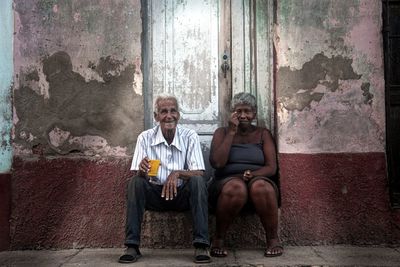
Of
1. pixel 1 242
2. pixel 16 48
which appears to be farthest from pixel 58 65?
pixel 1 242

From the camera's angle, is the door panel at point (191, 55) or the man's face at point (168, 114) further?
the door panel at point (191, 55)

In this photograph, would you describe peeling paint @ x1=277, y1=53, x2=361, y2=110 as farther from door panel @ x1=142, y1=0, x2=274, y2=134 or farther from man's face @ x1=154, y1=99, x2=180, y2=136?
man's face @ x1=154, y1=99, x2=180, y2=136

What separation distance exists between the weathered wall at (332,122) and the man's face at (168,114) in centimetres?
95

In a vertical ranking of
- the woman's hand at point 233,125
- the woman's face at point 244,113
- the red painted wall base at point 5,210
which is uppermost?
the woman's face at point 244,113

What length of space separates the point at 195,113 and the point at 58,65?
4.42ft

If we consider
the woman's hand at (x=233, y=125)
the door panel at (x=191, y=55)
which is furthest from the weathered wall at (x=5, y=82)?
the woman's hand at (x=233, y=125)

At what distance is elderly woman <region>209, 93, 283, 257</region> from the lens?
3.93 metres

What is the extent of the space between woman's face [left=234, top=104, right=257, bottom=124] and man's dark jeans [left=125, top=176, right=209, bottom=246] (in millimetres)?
719

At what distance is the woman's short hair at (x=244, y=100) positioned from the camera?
4.32 metres

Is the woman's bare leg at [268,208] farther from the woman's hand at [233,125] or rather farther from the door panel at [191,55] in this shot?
the door panel at [191,55]

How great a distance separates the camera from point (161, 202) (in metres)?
4.07

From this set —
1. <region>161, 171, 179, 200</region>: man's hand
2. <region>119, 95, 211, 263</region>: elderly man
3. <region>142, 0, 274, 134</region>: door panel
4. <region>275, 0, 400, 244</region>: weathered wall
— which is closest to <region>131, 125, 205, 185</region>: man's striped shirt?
<region>119, 95, 211, 263</region>: elderly man

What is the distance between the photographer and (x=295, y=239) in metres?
4.31

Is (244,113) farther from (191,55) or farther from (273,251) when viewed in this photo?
(273,251)
